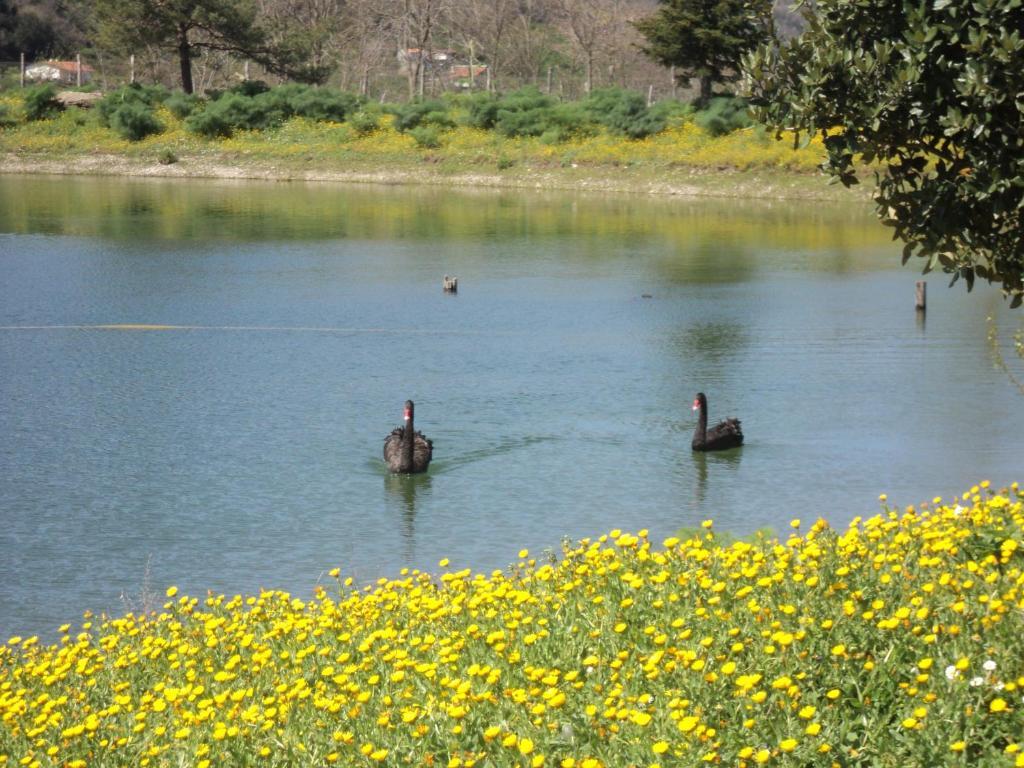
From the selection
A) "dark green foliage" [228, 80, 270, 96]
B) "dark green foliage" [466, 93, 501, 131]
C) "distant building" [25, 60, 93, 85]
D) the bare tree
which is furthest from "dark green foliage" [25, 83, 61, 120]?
the bare tree

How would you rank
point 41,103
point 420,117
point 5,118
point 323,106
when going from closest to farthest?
Answer: point 420,117
point 323,106
point 5,118
point 41,103

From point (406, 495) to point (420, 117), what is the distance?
5593 centimetres

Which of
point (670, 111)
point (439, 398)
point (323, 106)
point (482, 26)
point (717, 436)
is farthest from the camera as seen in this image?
point (482, 26)

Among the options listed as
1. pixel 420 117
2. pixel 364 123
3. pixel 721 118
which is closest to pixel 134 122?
pixel 364 123

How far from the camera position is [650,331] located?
3167 centimetres

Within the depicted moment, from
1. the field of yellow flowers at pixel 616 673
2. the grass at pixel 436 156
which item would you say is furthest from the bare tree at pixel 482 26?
the field of yellow flowers at pixel 616 673

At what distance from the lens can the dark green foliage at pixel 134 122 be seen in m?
74.4

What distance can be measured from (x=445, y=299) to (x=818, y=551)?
95.7 ft

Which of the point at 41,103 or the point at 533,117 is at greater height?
the point at 41,103

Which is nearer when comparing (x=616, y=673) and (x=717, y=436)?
(x=616, y=673)

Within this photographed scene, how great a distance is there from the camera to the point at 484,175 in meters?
68.4

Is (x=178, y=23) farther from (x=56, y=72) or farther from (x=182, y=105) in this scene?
(x=56, y=72)

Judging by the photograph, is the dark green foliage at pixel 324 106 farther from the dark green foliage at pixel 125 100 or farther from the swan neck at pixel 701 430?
the swan neck at pixel 701 430

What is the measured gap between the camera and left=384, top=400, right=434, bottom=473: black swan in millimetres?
19188
